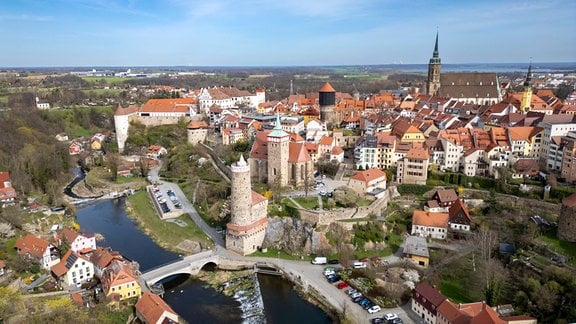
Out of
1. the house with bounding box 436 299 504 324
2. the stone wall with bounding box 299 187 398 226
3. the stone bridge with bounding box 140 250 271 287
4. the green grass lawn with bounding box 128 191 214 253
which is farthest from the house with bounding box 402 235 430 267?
the green grass lawn with bounding box 128 191 214 253

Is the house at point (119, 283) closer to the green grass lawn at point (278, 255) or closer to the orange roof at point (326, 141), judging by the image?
the green grass lawn at point (278, 255)

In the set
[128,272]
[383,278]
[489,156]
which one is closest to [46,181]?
[128,272]

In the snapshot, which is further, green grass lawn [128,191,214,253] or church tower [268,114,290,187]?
church tower [268,114,290,187]

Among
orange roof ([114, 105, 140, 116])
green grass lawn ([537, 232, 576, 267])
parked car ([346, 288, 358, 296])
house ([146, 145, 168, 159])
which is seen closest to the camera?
parked car ([346, 288, 358, 296])

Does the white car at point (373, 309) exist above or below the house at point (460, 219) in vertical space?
below

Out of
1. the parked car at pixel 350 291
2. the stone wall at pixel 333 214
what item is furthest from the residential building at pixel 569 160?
the parked car at pixel 350 291

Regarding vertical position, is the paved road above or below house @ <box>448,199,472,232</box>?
below

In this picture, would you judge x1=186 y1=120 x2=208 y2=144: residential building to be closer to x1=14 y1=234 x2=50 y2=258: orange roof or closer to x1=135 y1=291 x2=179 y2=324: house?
x1=14 y1=234 x2=50 y2=258: orange roof
